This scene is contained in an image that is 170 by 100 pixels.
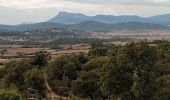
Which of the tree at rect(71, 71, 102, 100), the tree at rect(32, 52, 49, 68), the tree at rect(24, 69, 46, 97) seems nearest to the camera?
the tree at rect(71, 71, 102, 100)

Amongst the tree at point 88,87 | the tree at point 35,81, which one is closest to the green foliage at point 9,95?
the tree at point 88,87

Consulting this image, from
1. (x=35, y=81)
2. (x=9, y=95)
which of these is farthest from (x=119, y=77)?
(x=35, y=81)

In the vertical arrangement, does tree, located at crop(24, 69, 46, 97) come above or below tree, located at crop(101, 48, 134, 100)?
below

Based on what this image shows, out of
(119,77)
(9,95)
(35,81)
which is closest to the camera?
(119,77)

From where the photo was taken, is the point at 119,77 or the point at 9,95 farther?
the point at 9,95

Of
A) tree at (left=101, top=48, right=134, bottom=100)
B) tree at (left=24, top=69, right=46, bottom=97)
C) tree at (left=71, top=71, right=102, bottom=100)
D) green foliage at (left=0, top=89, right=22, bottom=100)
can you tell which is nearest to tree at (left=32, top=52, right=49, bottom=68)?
tree at (left=24, top=69, right=46, bottom=97)

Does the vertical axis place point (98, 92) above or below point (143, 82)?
below

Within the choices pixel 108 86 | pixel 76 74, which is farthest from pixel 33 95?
pixel 108 86

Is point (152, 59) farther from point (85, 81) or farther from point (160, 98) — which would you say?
point (85, 81)

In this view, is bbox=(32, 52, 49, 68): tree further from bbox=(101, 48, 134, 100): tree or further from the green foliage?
bbox=(101, 48, 134, 100): tree

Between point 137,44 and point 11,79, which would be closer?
point 137,44

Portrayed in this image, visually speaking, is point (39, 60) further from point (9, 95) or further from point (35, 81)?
point (9, 95)
